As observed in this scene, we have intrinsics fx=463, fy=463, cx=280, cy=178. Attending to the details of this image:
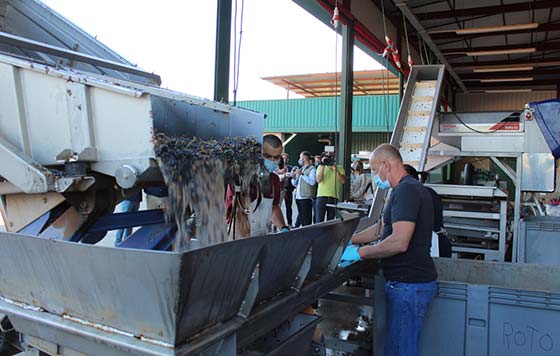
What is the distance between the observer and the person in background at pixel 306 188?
352 inches

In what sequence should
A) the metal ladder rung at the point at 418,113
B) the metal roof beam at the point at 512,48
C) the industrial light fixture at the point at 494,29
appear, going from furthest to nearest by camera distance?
the metal roof beam at the point at 512,48
the industrial light fixture at the point at 494,29
the metal ladder rung at the point at 418,113

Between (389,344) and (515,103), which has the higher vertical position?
(515,103)

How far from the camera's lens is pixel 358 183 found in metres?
10.0

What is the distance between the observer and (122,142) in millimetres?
2613

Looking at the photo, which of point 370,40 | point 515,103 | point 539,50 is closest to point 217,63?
point 370,40

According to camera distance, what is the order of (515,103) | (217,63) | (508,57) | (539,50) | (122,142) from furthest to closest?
(515,103) < (508,57) < (539,50) < (217,63) < (122,142)

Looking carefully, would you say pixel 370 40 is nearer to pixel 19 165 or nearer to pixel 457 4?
pixel 457 4

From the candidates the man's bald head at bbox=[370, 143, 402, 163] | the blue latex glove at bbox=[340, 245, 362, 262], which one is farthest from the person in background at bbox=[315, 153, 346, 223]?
the man's bald head at bbox=[370, 143, 402, 163]

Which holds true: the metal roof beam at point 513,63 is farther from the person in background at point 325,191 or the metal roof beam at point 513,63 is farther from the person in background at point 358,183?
the person in background at point 325,191

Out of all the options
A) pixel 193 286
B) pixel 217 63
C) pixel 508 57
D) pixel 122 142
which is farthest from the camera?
pixel 508 57

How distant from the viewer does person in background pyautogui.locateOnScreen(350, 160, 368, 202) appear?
32.3ft

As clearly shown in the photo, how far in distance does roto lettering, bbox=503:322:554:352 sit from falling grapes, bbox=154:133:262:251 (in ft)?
6.26

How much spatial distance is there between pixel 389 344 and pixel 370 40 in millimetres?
8325

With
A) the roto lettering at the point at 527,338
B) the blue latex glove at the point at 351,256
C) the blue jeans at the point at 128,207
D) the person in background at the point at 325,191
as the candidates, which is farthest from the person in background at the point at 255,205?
the person in background at the point at 325,191
